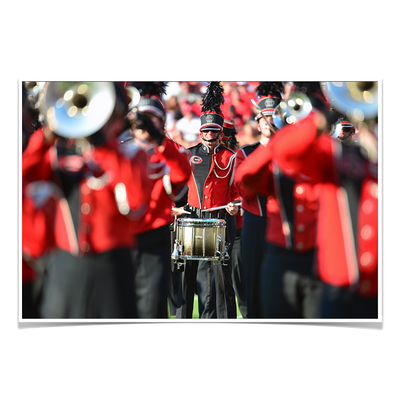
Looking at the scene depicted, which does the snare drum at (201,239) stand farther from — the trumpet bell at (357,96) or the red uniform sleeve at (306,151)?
the trumpet bell at (357,96)

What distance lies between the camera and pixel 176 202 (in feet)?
18.8

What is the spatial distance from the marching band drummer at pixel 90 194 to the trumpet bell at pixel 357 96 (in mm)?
2007

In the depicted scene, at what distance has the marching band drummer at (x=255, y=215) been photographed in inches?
221

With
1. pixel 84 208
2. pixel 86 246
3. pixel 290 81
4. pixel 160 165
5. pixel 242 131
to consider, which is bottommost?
pixel 86 246

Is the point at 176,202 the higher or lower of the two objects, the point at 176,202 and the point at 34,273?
the higher

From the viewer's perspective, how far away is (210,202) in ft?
19.2

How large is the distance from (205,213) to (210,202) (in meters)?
0.13

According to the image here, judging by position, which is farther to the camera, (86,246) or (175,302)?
(175,302)

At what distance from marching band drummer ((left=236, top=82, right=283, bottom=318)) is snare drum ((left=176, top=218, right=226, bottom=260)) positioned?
0.34 meters

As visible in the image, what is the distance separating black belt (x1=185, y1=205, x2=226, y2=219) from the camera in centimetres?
582

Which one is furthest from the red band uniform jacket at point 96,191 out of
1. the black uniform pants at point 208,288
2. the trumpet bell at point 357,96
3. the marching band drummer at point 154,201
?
the trumpet bell at point 357,96

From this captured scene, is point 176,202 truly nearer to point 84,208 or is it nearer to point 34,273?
point 84,208

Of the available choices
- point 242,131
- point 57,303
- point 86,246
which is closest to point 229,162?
point 242,131
